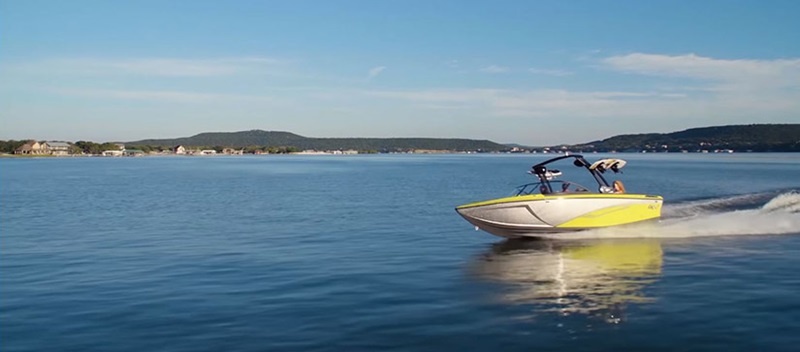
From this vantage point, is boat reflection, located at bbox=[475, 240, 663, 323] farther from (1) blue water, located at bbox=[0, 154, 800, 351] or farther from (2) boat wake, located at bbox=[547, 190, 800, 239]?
(2) boat wake, located at bbox=[547, 190, 800, 239]

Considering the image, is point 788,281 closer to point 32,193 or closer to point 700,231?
point 700,231

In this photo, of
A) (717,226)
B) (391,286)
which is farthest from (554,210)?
(391,286)

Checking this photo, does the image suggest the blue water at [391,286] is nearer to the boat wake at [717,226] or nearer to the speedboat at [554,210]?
the boat wake at [717,226]

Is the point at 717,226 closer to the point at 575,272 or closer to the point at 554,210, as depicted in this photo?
the point at 554,210

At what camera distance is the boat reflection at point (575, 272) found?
49.5 feet

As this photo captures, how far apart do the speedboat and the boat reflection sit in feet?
2.25

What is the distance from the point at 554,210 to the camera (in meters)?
25.0

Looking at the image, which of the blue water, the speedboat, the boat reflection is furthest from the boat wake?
the boat reflection

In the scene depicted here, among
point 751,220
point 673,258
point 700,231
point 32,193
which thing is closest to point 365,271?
point 673,258

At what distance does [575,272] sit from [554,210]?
19.7ft

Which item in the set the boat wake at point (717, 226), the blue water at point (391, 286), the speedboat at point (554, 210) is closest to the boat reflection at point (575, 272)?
the blue water at point (391, 286)

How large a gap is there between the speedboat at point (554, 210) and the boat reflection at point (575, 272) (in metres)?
0.69

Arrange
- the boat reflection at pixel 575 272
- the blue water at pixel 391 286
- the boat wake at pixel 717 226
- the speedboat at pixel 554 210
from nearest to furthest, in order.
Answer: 1. the blue water at pixel 391 286
2. the boat reflection at pixel 575 272
3. the speedboat at pixel 554 210
4. the boat wake at pixel 717 226

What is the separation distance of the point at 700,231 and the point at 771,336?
53.4ft
